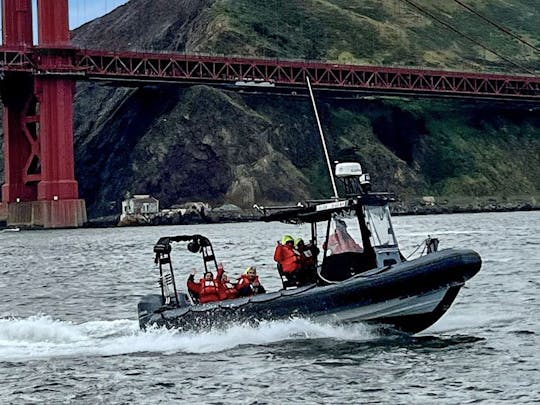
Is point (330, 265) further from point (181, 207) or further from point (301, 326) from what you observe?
point (181, 207)

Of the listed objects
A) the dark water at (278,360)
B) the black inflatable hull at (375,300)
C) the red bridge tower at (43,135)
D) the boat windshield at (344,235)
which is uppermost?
the red bridge tower at (43,135)

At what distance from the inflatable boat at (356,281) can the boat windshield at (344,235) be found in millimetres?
21

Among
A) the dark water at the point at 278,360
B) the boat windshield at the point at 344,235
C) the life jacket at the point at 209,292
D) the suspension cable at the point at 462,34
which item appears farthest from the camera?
the suspension cable at the point at 462,34

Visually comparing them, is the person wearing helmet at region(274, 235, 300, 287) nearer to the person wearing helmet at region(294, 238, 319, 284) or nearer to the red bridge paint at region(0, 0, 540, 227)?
the person wearing helmet at region(294, 238, 319, 284)

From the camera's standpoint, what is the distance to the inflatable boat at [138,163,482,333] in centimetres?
2633

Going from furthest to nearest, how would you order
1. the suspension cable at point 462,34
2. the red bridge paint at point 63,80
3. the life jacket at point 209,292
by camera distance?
the suspension cable at point 462,34, the red bridge paint at point 63,80, the life jacket at point 209,292

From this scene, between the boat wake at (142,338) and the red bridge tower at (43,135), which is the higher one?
the red bridge tower at (43,135)

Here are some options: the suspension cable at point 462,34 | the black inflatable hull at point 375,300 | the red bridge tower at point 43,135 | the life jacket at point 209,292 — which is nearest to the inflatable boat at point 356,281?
the black inflatable hull at point 375,300

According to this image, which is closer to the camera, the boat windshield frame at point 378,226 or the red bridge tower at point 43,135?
the boat windshield frame at point 378,226

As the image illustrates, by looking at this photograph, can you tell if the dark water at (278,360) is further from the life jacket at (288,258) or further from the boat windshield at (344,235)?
the boat windshield at (344,235)

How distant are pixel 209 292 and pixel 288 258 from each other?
1.95 metres

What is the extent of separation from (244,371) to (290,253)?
3.23 m

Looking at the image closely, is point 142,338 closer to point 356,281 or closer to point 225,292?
point 225,292

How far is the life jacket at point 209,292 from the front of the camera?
28.0 m
